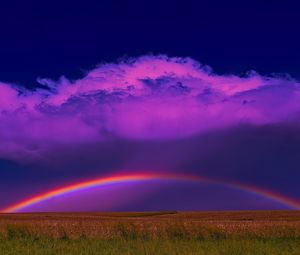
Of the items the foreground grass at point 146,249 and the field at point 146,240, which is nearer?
the foreground grass at point 146,249

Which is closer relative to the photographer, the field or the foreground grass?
the foreground grass

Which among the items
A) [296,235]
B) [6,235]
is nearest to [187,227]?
[296,235]

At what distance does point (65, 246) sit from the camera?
2592 centimetres

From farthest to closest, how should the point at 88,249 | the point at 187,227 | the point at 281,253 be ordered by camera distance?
the point at 187,227 < the point at 88,249 < the point at 281,253

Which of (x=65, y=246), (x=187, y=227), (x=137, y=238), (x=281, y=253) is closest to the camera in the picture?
(x=281, y=253)

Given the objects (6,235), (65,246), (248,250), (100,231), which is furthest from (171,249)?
(6,235)

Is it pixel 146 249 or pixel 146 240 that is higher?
pixel 146 240

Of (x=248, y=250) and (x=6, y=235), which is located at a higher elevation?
(x=6, y=235)

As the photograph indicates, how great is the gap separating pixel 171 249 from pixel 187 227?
35.9ft

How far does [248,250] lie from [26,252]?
1016 centimetres

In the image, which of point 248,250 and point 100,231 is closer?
point 248,250

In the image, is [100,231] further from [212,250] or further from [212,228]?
[212,250]

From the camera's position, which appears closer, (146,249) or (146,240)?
(146,249)

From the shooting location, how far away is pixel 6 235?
113 ft
